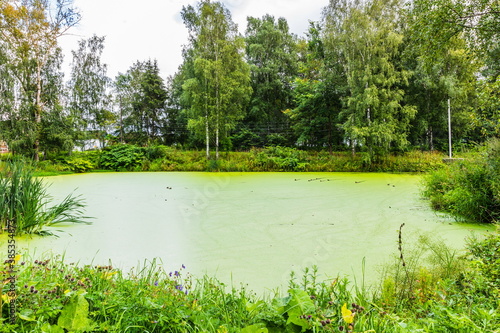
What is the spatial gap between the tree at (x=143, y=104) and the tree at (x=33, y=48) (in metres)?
5.20

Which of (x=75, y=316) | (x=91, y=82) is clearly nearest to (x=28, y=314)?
(x=75, y=316)

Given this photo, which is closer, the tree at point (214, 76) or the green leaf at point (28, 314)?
the green leaf at point (28, 314)

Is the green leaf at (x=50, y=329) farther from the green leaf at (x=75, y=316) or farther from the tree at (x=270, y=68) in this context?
the tree at (x=270, y=68)

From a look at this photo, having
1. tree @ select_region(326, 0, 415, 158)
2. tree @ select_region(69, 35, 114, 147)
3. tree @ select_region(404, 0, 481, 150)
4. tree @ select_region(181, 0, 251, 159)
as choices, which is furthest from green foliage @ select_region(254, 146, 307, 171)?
tree @ select_region(69, 35, 114, 147)

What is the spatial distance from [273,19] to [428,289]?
1786cm

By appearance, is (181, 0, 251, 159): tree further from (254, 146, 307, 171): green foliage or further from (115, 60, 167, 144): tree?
(115, 60, 167, 144): tree

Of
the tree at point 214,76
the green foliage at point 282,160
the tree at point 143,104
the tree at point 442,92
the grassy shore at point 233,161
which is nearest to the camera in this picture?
the grassy shore at point 233,161

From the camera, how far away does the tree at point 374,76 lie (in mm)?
8914

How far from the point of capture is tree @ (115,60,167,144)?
15.3 metres

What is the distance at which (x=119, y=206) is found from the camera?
3.93m

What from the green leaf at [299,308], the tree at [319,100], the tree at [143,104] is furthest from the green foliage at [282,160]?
the green leaf at [299,308]

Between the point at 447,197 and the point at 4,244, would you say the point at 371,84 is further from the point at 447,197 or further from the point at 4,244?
the point at 4,244

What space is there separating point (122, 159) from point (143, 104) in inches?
228

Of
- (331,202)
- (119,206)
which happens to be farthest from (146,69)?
(331,202)
